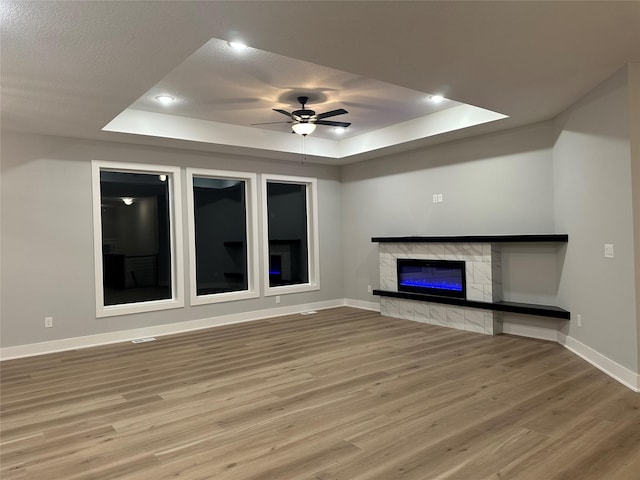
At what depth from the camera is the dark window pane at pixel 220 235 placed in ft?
22.2

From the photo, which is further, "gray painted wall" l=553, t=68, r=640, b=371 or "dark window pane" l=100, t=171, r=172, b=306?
"dark window pane" l=100, t=171, r=172, b=306

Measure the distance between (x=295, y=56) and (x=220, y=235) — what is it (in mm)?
4363

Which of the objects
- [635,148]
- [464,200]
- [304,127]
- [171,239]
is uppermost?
[304,127]

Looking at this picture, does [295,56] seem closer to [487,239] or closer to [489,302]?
[487,239]

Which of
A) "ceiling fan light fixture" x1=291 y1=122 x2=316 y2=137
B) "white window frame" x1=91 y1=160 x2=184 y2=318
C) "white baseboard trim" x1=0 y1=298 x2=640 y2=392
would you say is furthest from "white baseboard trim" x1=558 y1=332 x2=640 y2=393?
"white window frame" x1=91 y1=160 x2=184 y2=318

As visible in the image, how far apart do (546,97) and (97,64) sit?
163 inches

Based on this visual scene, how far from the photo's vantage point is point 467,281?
5.87m

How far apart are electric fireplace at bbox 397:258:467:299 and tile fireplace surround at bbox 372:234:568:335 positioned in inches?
3.4

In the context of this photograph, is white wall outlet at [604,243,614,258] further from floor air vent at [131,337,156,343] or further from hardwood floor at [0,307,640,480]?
floor air vent at [131,337,156,343]

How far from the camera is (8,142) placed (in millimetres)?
5070


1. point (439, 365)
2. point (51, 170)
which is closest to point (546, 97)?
point (439, 365)

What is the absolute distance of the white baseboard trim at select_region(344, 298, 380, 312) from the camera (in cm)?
762

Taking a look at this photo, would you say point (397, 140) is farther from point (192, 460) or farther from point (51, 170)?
point (192, 460)

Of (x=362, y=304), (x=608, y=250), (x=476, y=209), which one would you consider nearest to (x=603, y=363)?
(x=608, y=250)
